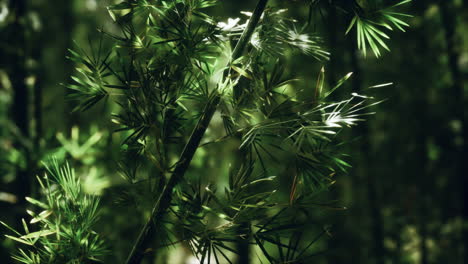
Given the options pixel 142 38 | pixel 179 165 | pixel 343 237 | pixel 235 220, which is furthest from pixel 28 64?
pixel 343 237

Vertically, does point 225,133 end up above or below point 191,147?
below

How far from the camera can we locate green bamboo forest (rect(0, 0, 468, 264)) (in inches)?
33.0

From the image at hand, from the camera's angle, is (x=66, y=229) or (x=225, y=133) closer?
(x=66, y=229)

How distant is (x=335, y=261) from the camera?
11.8 feet

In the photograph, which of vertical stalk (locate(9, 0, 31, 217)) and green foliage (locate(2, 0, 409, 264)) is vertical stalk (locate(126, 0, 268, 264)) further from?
vertical stalk (locate(9, 0, 31, 217))

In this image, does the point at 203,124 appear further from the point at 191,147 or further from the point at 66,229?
the point at 66,229

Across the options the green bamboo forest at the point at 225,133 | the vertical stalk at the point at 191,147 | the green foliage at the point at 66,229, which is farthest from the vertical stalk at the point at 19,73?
the vertical stalk at the point at 191,147

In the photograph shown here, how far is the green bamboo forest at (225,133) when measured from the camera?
2.75ft

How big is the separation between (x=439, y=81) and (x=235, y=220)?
335 centimetres

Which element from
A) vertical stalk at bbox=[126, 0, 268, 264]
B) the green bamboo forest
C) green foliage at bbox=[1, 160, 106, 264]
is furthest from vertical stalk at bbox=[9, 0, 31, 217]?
vertical stalk at bbox=[126, 0, 268, 264]

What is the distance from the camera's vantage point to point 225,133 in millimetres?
2111

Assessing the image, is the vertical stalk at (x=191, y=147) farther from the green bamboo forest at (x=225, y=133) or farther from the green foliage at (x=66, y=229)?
the green foliage at (x=66, y=229)

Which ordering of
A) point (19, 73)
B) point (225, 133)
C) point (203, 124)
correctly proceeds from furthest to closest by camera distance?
point (225, 133), point (19, 73), point (203, 124)

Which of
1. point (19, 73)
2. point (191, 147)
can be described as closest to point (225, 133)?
point (19, 73)
